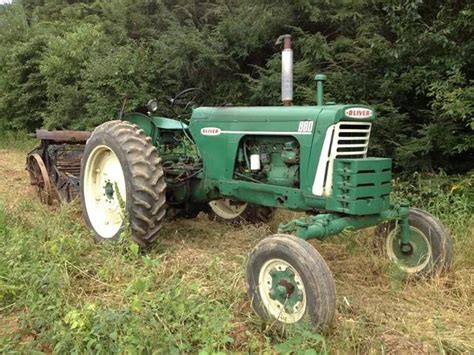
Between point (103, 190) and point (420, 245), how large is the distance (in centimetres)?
274

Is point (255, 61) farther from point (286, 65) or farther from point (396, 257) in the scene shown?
point (396, 257)

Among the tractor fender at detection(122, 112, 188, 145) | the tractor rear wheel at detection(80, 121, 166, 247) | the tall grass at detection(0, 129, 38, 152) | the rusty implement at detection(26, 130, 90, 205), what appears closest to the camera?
the tractor rear wheel at detection(80, 121, 166, 247)

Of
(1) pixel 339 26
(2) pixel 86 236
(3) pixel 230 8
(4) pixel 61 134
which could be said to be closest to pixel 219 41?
(3) pixel 230 8

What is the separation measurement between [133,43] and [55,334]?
9.27m

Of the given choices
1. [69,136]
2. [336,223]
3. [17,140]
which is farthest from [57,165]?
[17,140]

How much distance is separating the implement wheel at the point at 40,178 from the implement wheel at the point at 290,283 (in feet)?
12.1

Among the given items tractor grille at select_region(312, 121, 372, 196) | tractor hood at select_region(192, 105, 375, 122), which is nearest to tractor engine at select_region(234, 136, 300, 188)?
tractor hood at select_region(192, 105, 375, 122)

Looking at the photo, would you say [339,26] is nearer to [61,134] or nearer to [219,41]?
[219,41]

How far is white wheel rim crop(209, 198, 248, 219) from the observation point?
17.0 feet

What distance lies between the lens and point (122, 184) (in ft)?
13.8

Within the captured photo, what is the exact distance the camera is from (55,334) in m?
2.75

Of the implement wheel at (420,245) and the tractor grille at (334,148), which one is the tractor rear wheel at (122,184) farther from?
the implement wheel at (420,245)

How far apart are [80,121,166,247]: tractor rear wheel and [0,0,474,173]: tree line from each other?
2.21 meters

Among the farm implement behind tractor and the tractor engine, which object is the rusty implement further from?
the tractor engine
